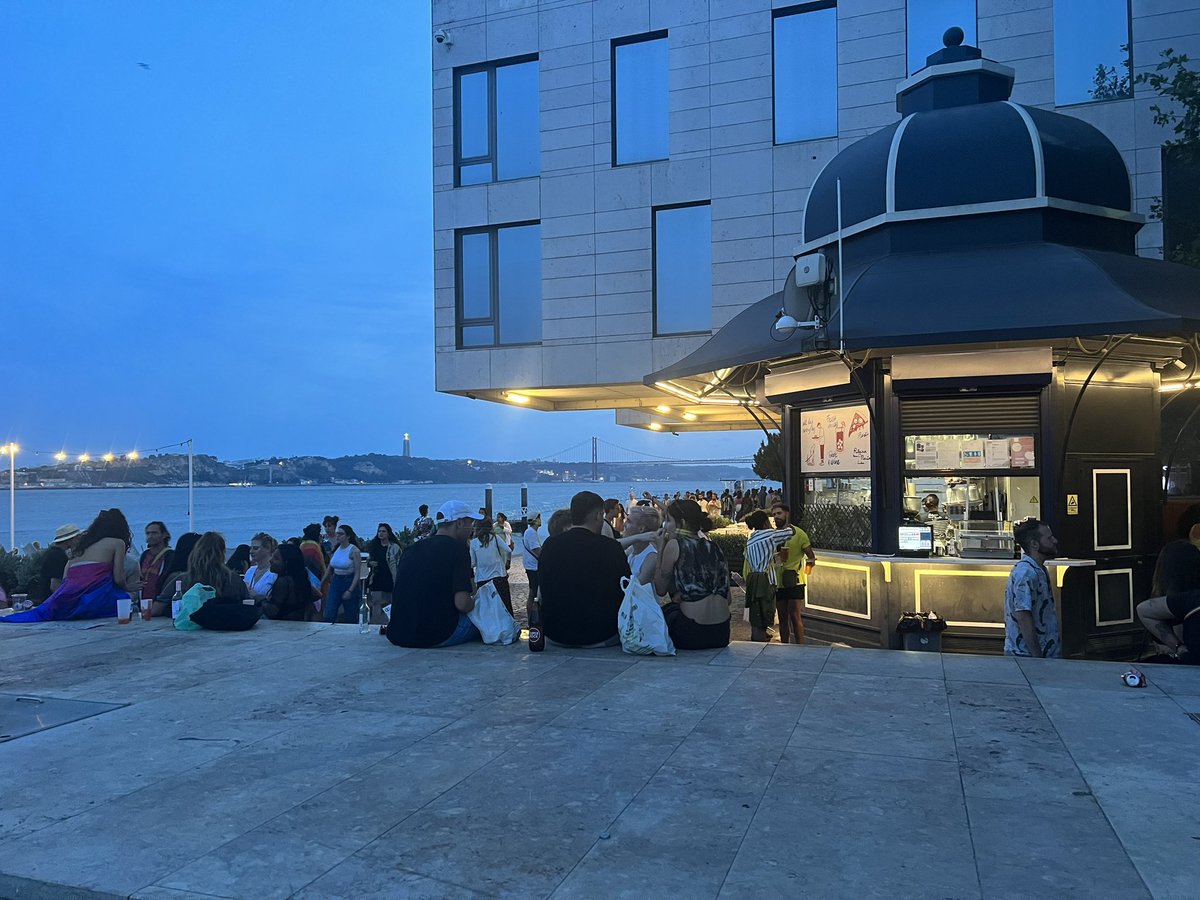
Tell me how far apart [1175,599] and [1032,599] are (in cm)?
137

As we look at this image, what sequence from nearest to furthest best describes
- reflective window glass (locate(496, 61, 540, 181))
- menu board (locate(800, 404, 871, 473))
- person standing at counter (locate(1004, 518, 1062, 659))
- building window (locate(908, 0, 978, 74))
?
person standing at counter (locate(1004, 518, 1062, 659)) < menu board (locate(800, 404, 871, 473)) < building window (locate(908, 0, 978, 74)) < reflective window glass (locate(496, 61, 540, 181))

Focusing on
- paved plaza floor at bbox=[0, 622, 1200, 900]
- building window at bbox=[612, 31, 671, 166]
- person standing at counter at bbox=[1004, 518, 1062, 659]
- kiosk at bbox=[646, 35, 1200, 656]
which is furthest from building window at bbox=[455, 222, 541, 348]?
person standing at counter at bbox=[1004, 518, 1062, 659]

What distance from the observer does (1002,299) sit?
9.73m

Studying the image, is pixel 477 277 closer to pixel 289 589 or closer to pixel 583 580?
pixel 289 589

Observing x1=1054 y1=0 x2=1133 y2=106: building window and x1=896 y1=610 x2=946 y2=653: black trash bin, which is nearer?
x1=896 y1=610 x2=946 y2=653: black trash bin

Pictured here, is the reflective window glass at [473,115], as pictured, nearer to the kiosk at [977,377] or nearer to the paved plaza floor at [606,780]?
the kiosk at [977,377]

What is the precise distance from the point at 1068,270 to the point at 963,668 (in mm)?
5049

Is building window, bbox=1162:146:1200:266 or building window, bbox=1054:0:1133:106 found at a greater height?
building window, bbox=1054:0:1133:106

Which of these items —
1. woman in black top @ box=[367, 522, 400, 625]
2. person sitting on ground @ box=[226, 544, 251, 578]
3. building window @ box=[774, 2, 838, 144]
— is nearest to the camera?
person sitting on ground @ box=[226, 544, 251, 578]

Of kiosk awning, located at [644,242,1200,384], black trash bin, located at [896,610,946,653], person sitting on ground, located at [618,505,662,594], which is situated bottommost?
black trash bin, located at [896,610,946,653]

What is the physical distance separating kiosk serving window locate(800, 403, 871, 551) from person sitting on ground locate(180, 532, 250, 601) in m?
7.34

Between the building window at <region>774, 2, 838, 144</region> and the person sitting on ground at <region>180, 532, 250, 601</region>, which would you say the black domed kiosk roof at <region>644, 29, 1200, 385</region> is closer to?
the person sitting on ground at <region>180, 532, 250, 601</region>

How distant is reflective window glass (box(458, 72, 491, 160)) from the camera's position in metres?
21.6

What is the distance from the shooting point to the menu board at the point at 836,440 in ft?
36.6
